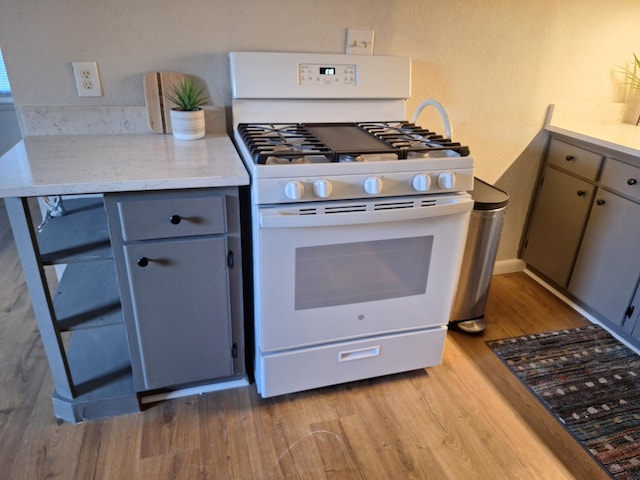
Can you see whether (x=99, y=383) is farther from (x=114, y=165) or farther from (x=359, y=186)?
(x=359, y=186)

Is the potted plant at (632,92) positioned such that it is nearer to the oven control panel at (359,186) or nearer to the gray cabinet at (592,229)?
the gray cabinet at (592,229)

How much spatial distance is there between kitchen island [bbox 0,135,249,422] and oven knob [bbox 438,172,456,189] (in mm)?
630

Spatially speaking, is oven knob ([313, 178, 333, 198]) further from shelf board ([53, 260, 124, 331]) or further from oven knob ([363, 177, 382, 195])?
shelf board ([53, 260, 124, 331])

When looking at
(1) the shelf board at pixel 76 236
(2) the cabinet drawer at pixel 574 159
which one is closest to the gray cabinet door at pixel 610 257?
(2) the cabinet drawer at pixel 574 159

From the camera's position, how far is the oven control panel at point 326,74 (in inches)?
71.8

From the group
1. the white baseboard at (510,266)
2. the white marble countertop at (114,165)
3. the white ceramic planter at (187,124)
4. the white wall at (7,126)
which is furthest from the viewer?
the white wall at (7,126)

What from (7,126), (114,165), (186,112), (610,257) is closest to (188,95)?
(186,112)

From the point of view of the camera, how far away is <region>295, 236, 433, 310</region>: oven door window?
1477mm

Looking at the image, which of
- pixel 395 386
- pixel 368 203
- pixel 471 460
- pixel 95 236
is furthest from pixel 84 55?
pixel 471 460

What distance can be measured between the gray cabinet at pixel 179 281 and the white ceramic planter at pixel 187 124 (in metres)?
0.44

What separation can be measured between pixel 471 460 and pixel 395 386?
394 mm

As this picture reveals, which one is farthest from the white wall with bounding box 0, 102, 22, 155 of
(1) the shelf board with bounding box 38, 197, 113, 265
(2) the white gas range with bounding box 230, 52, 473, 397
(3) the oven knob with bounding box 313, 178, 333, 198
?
(3) the oven knob with bounding box 313, 178, 333, 198

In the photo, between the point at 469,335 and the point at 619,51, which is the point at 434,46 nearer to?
the point at 619,51

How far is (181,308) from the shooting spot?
4.92ft
